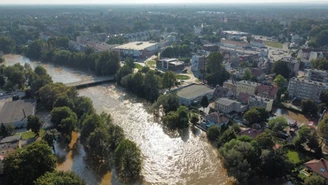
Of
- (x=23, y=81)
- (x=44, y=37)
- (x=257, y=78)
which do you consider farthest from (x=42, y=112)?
(x=44, y=37)

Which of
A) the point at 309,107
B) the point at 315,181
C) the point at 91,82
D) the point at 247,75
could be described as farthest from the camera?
the point at 91,82

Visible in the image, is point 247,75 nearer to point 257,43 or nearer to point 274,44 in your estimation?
point 257,43

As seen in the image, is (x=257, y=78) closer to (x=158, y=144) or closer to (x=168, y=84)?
(x=168, y=84)

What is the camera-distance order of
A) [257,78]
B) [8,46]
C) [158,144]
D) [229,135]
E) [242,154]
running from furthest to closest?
[8,46] < [257,78] < [158,144] < [229,135] < [242,154]

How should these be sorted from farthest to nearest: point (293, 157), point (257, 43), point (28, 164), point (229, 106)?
point (257, 43) < point (229, 106) < point (293, 157) < point (28, 164)

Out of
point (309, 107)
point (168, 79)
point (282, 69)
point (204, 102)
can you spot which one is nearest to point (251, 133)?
point (204, 102)

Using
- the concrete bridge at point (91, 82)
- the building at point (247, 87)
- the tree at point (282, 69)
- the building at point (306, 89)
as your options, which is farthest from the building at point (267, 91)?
the concrete bridge at point (91, 82)
